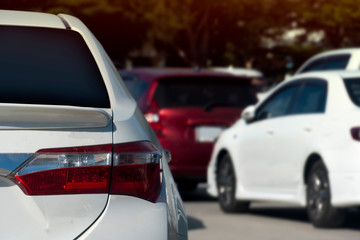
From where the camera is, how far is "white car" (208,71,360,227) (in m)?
9.53

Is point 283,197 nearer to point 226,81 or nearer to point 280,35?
point 226,81

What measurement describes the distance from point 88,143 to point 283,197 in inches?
288

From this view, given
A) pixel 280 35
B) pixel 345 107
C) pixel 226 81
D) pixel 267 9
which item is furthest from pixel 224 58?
pixel 345 107

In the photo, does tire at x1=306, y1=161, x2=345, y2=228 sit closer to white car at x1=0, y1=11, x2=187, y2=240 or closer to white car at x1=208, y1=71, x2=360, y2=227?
white car at x1=208, y1=71, x2=360, y2=227

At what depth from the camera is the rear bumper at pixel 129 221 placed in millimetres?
3689

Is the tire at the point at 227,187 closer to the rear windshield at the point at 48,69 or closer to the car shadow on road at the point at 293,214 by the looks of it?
the car shadow on road at the point at 293,214

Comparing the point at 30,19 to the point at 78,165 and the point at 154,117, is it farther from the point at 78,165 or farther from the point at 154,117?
the point at 154,117

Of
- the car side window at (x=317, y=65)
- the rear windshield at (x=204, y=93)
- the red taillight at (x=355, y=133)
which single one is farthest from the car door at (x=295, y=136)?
the car side window at (x=317, y=65)

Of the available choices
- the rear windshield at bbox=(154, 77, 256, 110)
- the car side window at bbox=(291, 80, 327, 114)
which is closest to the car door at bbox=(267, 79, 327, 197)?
the car side window at bbox=(291, 80, 327, 114)

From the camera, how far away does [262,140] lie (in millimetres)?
11500

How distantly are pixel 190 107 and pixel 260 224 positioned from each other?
319 centimetres

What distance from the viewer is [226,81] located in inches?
559

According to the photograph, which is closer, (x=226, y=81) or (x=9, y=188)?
(x=9, y=188)

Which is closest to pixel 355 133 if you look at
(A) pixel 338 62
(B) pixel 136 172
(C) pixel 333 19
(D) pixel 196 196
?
(D) pixel 196 196
